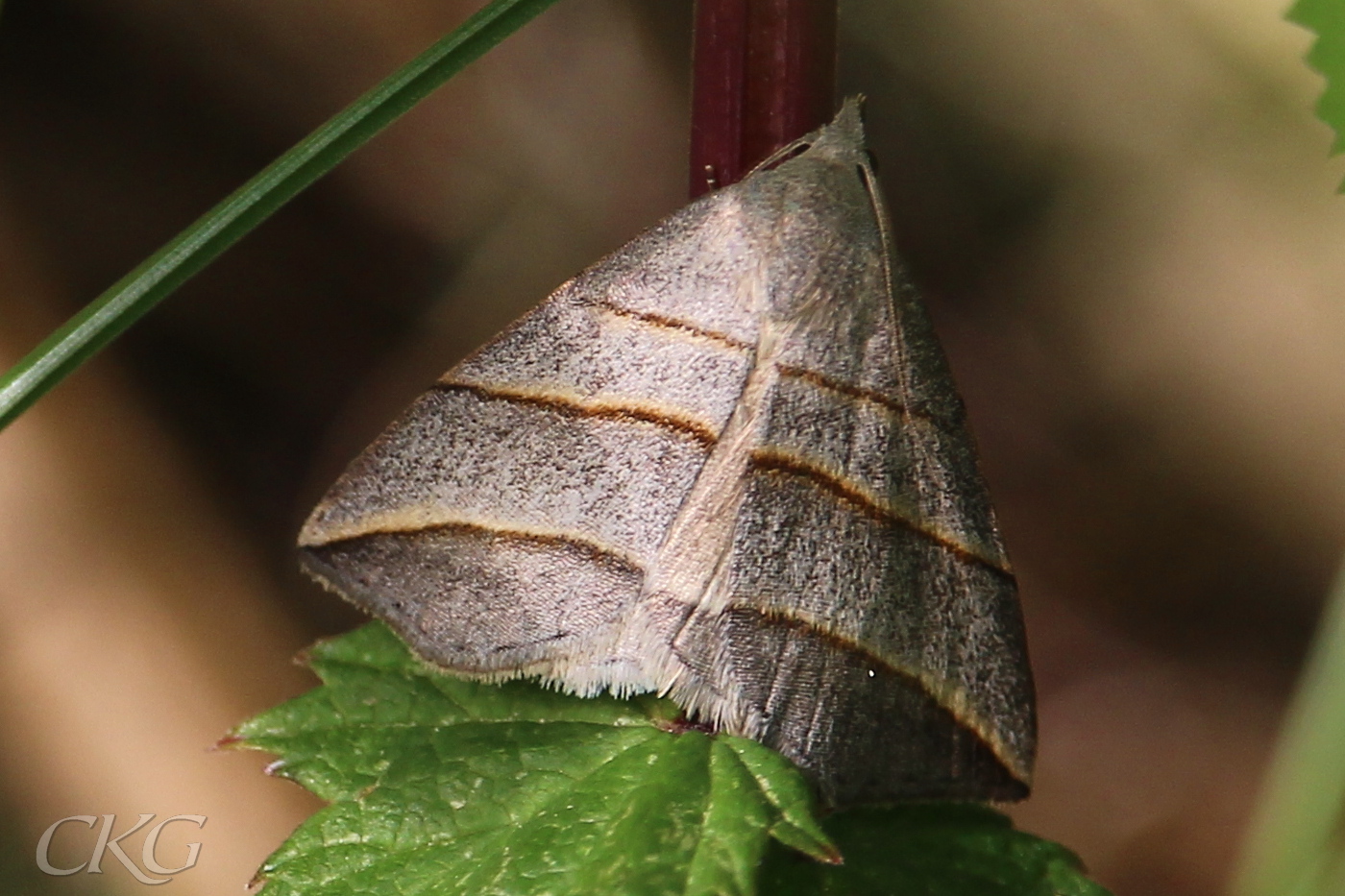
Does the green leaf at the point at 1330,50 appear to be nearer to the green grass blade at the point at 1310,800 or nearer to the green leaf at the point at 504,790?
the green grass blade at the point at 1310,800

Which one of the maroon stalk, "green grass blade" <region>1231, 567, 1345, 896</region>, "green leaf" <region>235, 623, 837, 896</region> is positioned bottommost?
"green leaf" <region>235, 623, 837, 896</region>

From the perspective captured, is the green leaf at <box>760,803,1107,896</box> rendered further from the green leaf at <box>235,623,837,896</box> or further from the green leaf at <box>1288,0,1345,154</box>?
the green leaf at <box>1288,0,1345,154</box>

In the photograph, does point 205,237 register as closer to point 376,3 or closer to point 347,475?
point 347,475

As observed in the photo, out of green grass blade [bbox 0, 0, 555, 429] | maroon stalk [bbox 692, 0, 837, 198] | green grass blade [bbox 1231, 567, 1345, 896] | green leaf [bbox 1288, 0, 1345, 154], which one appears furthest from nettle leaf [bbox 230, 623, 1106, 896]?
green leaf [bbox 1288, 0, 1345, 154]

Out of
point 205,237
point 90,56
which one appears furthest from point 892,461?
point 90,56

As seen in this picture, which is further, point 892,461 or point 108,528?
point 108,528

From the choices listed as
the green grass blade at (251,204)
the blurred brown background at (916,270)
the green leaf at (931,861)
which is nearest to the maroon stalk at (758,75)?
the green grass blade at (251,204)

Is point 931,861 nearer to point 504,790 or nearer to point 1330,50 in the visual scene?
point 504,790
